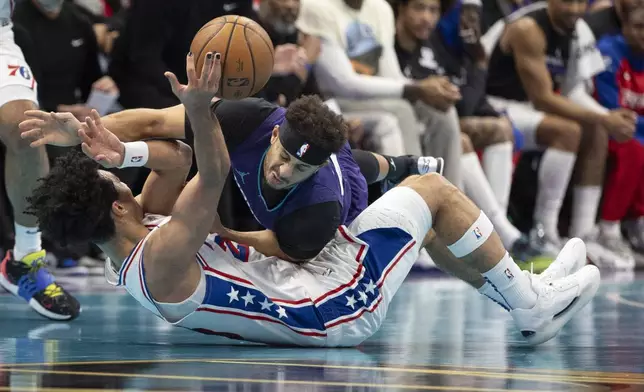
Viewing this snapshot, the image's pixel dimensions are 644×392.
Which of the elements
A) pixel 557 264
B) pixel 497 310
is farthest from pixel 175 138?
pixel 497 310

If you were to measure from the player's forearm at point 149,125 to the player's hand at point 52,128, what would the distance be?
0.38 metres

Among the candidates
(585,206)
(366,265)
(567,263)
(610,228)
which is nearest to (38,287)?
(366,265)

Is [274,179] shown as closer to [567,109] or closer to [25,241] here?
[25,241]

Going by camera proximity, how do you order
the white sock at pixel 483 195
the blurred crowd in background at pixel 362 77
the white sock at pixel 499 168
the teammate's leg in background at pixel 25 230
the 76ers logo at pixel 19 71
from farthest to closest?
the white sock at pixel 499 168, the white sock at pixel 483 195, the blurred crowd in background at pixel 362 77, the 76ers logo at pixel 19 71, the teammate's leg in background at pixel 25 230

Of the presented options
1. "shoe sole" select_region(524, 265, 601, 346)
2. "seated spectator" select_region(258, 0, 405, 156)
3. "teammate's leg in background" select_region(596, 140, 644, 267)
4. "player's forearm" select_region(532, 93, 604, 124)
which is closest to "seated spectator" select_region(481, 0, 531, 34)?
"player's forearm" select_region(532, 93, 604, 124)

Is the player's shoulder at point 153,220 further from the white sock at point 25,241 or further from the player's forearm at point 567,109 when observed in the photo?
the player's forearm at point 567,109

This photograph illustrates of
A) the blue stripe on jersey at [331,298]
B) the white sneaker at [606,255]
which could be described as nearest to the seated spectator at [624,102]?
the white sneaker at [606,255]

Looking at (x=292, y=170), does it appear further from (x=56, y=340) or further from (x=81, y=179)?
(x=56, y=340)

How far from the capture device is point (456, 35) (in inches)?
406

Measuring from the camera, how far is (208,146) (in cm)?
422

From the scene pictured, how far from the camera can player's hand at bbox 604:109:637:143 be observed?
408 inches

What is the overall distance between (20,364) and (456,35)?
6.50m

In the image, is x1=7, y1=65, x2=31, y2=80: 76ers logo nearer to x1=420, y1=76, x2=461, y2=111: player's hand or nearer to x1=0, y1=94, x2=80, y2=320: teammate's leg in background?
x1=0, y1=94, x2=80, y2=320: teammate's leg in background

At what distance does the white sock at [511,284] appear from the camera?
5047 millimetres
